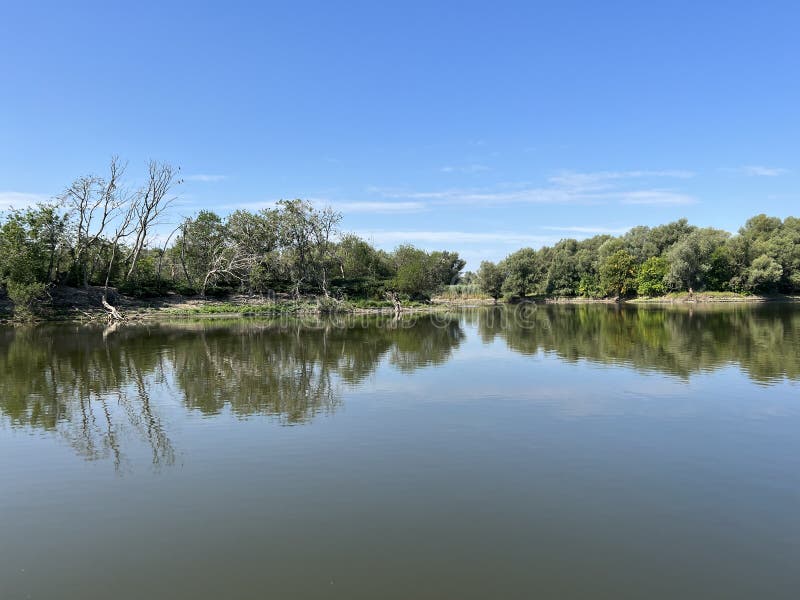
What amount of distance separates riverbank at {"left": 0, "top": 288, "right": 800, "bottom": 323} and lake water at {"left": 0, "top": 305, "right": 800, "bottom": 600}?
3363cm

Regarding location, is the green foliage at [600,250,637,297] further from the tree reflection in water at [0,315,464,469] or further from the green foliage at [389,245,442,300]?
the tree reflection in water at [0,315,464,469]

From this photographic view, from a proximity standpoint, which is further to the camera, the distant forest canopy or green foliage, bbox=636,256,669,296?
green foliage, bbox=636,256,669,296

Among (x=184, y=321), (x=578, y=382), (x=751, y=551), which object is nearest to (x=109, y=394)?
(x=578, y=382)

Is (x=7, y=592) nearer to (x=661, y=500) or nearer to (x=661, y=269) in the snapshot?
(x=661, y=500)

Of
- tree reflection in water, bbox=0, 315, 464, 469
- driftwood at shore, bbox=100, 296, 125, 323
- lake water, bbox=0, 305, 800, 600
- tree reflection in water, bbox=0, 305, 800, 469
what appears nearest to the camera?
lake water, bbox=0, 305, 800, 600

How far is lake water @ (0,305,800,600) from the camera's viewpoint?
6441 millimetres

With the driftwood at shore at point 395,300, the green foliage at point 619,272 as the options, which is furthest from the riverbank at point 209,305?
the green foliage at point 619,272

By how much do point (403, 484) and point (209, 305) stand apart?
57.1 meters

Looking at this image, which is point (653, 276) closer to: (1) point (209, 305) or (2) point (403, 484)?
(1) point (209, 305)

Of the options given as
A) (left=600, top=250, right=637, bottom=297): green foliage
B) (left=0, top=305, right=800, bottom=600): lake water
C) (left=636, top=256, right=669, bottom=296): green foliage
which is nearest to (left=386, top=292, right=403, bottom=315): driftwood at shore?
(left=600, top=250, right=637, bottom=297): green foliage

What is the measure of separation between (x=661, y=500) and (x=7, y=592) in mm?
9367

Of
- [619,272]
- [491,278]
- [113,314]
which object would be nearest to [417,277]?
[491,278]

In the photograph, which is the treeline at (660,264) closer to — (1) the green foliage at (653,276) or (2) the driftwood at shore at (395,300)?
(1) the green foliage at (653,276)

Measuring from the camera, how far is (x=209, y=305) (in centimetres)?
6147
